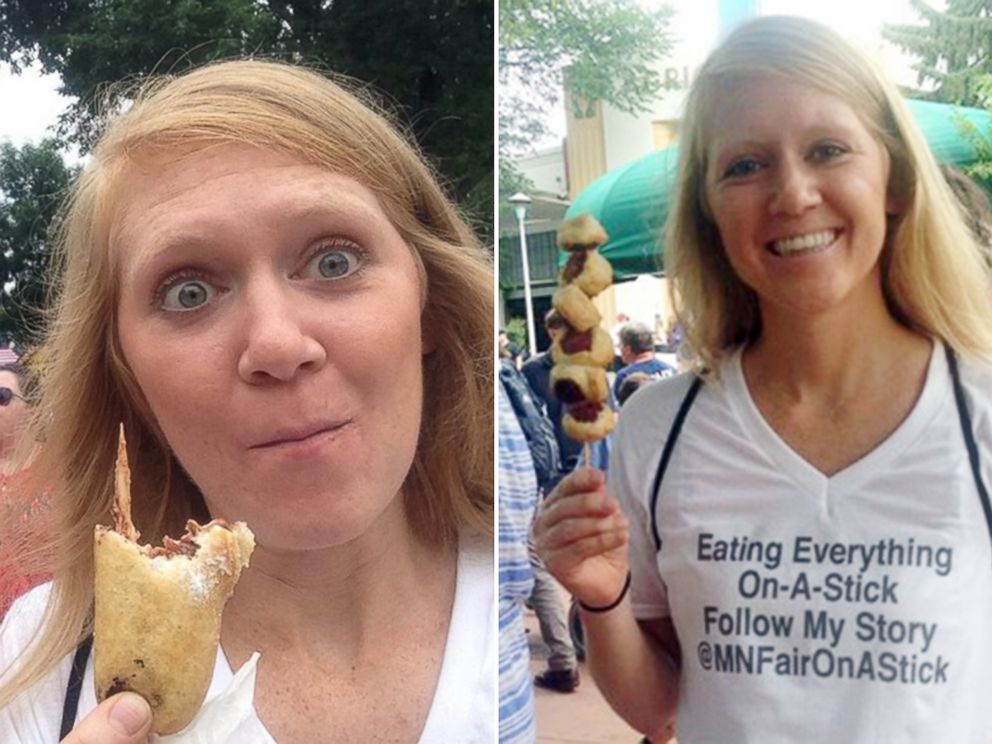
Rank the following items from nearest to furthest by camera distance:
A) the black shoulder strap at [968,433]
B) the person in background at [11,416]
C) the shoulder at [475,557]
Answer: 1. the black shoulder strap at [968,433]
2. the person in background at [11,416]
3. the shoulder at [475,557]

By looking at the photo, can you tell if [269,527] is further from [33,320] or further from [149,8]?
[149,8]

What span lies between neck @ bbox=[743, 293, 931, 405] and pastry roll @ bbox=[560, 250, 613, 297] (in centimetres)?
18

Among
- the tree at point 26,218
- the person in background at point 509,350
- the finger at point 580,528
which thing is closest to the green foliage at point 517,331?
the person in background at point 509,350

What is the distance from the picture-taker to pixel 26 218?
1.16 metres

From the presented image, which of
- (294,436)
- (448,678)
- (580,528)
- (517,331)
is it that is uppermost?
(517,331)

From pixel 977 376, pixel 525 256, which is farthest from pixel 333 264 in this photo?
pixel 977 376

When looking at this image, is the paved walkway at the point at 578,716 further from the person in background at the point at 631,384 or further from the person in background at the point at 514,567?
the person in background at the point at 631,384

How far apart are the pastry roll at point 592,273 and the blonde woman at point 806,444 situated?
8 cm

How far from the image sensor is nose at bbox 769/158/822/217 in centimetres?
98

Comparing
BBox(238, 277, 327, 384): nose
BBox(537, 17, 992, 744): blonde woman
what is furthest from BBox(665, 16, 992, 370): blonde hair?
BBox(238, 277, 327, 384): nose

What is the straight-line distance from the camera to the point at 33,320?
1.17 meters

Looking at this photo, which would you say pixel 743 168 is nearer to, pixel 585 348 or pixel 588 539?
pixel 585 348

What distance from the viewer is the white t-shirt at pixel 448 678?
1171mm

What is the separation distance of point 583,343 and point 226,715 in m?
0.62
